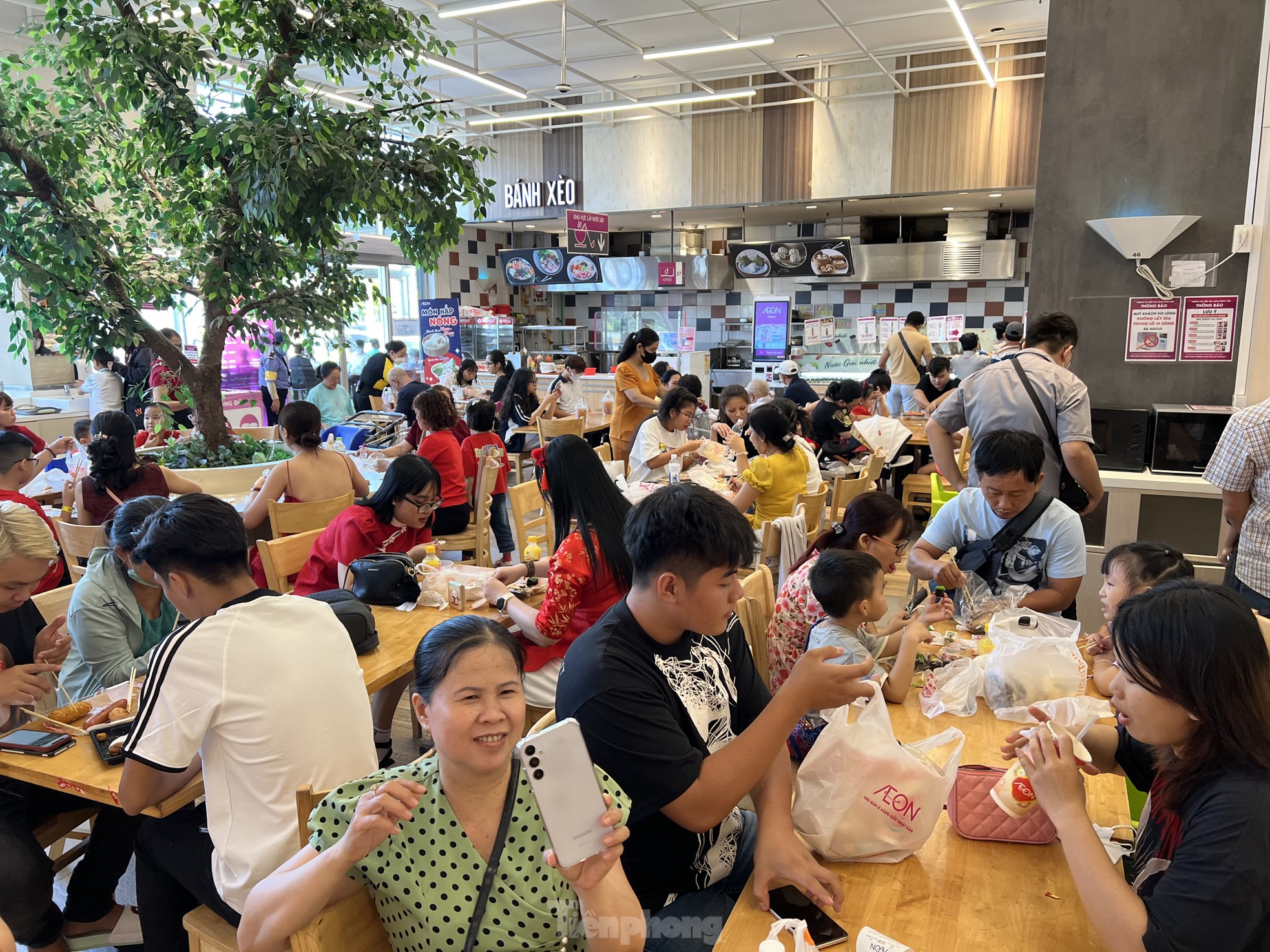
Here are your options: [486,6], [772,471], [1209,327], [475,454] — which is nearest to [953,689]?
[772,471]

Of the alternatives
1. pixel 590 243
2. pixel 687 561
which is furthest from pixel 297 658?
pixel 590 243

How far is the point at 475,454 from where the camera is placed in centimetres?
552

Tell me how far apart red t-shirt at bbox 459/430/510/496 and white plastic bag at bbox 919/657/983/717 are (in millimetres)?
3490

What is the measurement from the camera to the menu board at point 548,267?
1257 centimetres

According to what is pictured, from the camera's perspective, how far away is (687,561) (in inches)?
60.4

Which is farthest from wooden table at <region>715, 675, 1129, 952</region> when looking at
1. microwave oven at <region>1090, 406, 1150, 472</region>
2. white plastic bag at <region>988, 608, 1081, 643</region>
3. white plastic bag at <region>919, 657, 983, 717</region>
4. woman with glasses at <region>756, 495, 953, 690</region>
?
microwave oven at <region>1090, 406, 1150, 472</region>

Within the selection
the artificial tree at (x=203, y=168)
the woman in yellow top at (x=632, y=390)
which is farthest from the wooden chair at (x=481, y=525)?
the woman in yellow top at (x=632, y=390)

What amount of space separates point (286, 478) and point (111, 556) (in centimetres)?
175

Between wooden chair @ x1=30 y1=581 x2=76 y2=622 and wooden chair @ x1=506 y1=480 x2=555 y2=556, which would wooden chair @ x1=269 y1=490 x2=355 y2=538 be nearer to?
wooden chair @ x1=506 y1=480 x2=555 y2=556

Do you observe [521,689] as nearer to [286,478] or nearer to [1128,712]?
[1128,712]

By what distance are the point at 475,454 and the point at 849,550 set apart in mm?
3562

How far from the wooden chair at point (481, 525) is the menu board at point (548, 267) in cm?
787

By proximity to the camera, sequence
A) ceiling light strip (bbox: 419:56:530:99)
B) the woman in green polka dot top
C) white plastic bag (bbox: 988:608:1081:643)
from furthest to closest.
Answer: ceiling light strip (bbox: 419:56:530:99)
white plastic bag (bbox: 988:608:1081:643)
the woman in green polka dot top

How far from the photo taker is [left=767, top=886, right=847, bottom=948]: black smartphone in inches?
51.5
